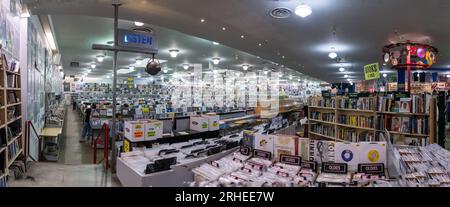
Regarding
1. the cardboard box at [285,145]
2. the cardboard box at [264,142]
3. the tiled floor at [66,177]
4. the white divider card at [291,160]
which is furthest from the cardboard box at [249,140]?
the tiled floor at [66,177]

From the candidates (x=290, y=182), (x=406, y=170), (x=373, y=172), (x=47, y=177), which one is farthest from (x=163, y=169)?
(x=47, y=177)

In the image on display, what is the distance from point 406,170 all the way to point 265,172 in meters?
1.12

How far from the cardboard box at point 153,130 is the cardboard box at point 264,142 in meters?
1.62

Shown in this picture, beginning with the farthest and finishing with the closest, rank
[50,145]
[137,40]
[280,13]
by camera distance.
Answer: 1. [50,145]
2. [280,13]
3. [137,40]

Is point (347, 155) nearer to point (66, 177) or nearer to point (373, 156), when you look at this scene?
point (373, 156)

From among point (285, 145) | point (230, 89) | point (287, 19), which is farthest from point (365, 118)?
point (230, 89)

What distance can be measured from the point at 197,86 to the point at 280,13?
13.1 meters

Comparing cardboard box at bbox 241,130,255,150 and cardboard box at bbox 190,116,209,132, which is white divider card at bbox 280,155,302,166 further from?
cardboard box at bbox 190,116,209,132

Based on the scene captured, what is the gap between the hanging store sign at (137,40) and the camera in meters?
4.05

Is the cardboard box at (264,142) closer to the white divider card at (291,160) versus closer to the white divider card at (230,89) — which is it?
the white divider card at (291,160)

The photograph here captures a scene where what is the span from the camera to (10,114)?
12.1ft

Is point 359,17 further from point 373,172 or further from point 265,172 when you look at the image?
point 265,172

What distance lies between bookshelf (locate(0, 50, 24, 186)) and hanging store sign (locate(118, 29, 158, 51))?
57.1 inches

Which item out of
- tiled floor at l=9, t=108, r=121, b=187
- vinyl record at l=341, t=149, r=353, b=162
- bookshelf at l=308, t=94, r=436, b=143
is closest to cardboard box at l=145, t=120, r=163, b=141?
tiled floor at l=9, t=108, r=121, b=187
